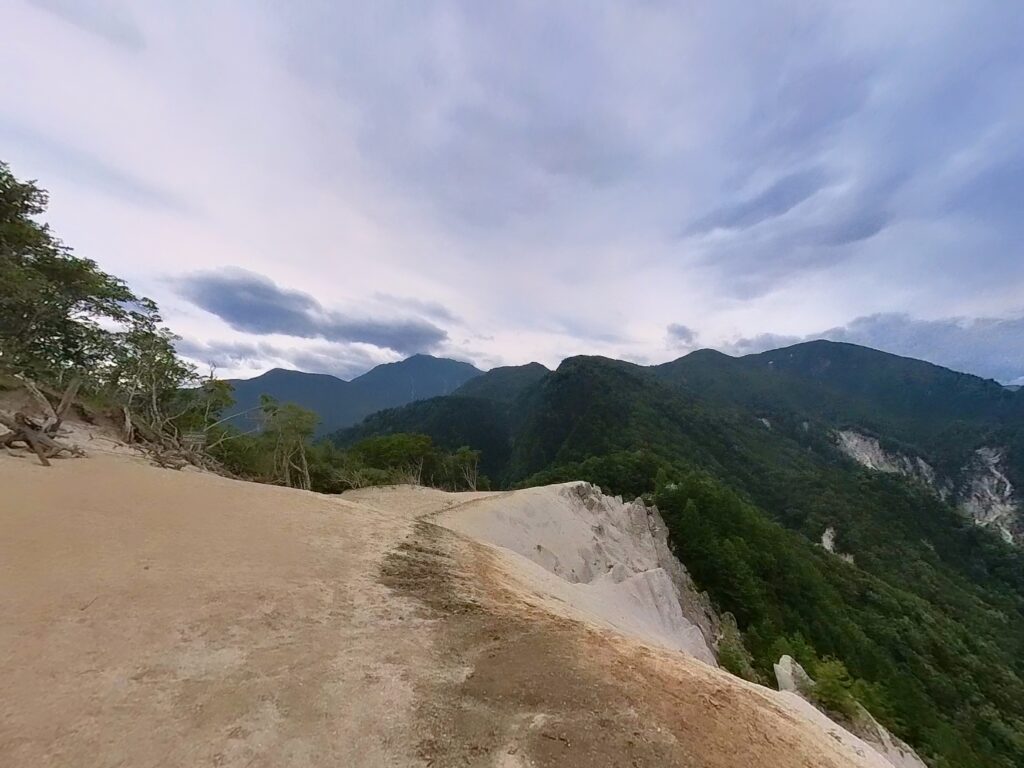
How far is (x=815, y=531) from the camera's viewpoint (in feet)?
257

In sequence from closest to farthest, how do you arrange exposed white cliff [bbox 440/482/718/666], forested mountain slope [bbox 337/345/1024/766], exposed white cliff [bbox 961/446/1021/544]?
exposed white cliff [bbox 440/482/718/666] → forested mountain slope [bbox 337/345/1024/766] → exposed white cliff [bbox 961/446/1021/544]

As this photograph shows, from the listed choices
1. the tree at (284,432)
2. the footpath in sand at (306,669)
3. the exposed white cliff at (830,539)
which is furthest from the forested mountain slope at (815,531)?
the tree at (284,432)

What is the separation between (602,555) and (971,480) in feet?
559

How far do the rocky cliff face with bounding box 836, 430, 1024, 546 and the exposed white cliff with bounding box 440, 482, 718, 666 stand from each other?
128699mm

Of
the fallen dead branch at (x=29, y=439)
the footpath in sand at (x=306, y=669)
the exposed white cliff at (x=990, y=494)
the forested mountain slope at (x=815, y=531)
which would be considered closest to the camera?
the footpath in sand at (x=306, y=669)

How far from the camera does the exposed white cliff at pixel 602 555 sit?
15125 millimetres

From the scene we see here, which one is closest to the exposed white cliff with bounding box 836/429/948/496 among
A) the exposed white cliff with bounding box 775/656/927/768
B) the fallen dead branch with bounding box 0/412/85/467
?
the exposed white cliff with bounding box 775/656/927/768

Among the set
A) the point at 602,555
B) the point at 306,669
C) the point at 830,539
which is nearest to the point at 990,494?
the point at 830,539

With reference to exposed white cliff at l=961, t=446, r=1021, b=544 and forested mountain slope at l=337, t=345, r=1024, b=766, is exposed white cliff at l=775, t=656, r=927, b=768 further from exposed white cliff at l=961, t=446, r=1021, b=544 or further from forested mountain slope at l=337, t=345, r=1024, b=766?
exposed white cliff at l=961, t=446, r=1021, b=544

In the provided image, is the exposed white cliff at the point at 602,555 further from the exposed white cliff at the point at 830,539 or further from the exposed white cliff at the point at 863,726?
the exposed white cliff at the point at 830,539

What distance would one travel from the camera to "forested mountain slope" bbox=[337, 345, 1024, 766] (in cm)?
3228

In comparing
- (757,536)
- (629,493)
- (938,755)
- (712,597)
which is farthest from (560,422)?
(938,755)

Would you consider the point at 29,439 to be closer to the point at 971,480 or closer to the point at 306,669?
the point at 306,669

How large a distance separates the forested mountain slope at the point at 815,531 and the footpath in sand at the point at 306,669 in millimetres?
21849
